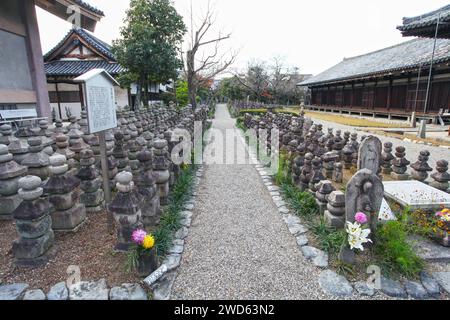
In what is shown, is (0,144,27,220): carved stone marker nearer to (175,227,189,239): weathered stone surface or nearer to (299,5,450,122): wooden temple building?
(175,227,189,239): weathered stone surface

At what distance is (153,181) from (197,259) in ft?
4.02

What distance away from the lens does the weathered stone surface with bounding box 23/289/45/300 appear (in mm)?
2326

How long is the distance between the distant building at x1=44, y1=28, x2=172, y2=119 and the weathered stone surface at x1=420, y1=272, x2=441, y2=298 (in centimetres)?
1632

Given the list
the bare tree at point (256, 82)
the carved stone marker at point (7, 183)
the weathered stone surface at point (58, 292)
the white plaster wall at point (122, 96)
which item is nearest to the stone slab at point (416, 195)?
the weathered stone surface at point (58, 292)

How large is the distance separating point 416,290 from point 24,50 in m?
10.6

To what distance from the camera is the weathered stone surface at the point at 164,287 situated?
2.47m

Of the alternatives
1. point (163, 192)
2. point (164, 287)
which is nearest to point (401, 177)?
point (163, 192)

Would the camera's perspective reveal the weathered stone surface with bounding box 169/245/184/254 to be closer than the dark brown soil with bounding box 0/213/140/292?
No

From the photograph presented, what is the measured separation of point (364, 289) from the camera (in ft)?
8.50

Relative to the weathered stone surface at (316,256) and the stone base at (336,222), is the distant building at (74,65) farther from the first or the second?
the weathered stone surface at (316,256)

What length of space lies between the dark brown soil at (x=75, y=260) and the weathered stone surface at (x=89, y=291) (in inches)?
2.8

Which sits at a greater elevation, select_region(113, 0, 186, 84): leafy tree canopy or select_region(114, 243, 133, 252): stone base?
select_region(113, 0, 186, 84): leafy tree canopy

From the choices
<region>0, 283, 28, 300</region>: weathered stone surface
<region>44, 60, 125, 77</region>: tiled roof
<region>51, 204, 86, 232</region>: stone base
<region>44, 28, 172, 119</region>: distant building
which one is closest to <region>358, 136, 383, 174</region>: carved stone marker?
<region>51, 204, 86, 232</region>: stone base

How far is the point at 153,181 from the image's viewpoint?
3.58 meters
